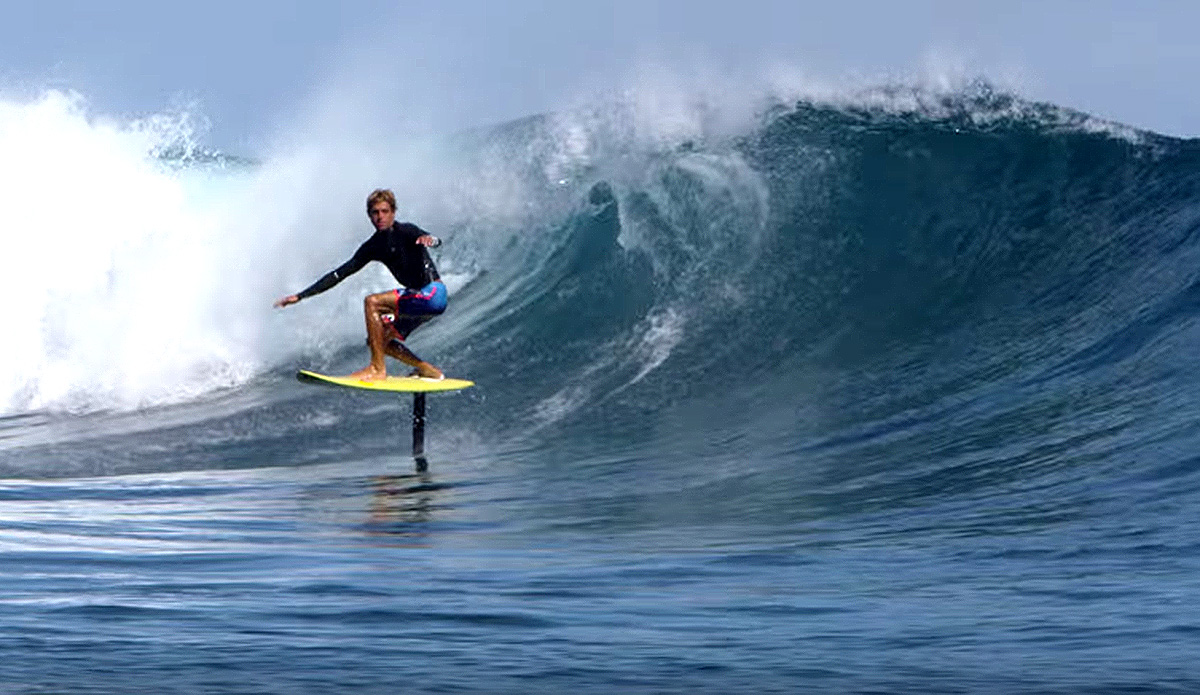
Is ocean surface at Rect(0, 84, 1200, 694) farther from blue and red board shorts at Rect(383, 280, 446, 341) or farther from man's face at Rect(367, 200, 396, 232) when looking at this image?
man's face at Rect(367, 200, 396, 232)

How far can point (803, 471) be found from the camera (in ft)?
33.7

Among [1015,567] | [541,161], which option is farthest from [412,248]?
[541,161]

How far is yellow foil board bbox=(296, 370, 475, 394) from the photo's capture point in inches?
435

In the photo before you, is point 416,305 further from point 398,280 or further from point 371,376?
point 371,376

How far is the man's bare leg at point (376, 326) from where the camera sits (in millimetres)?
10953

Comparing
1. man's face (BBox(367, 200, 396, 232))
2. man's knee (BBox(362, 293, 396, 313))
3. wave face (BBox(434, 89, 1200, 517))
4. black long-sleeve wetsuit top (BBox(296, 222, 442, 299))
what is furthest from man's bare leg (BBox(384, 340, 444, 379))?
wave face (BBox(434, 89, 1200, 517))

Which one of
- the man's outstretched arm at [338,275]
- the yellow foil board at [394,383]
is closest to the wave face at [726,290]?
the yellow foil board at [394,383]

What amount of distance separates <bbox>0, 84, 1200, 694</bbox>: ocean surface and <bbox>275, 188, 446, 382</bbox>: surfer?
782 mm

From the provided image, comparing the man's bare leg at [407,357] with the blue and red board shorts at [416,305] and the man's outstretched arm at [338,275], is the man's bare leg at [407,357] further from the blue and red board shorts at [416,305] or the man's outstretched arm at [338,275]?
the man's outstretched arm at [338,275]

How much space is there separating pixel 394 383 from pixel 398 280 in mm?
591

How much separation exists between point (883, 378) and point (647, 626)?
23.4 feet

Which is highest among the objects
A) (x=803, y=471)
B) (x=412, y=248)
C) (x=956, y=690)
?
(x=412, y=248)

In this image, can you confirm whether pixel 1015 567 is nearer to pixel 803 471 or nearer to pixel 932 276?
pixel 803 471

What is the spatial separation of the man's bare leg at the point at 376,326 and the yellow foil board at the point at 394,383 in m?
0.06
